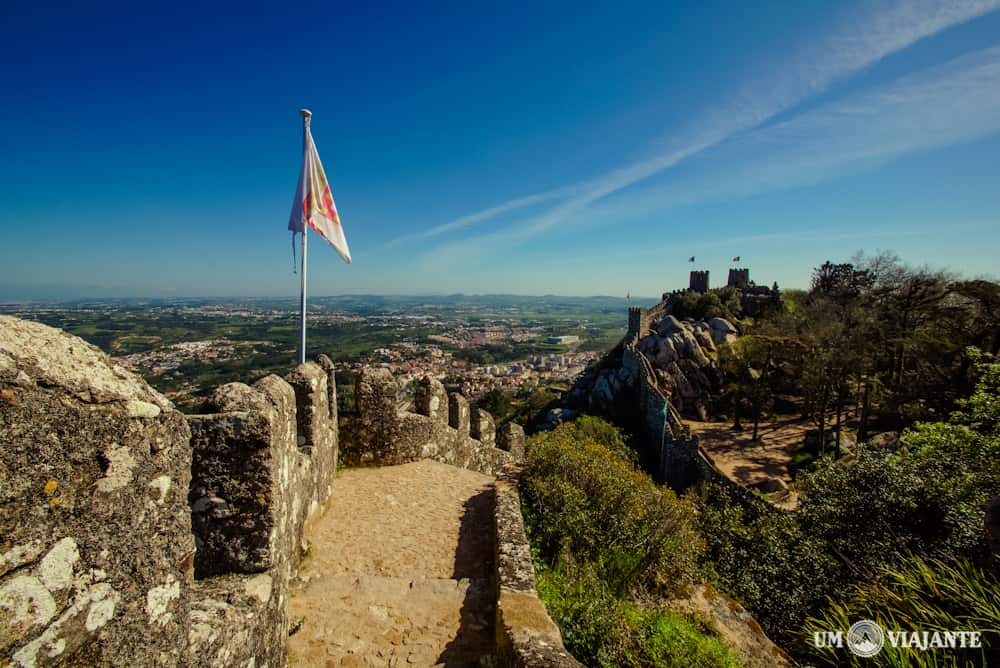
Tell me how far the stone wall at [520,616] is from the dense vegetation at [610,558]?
0.44m

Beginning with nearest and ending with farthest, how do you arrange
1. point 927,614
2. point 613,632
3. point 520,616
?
point 520,616 < point 613,632 < point 927,614

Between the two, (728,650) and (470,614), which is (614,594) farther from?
(470,614)

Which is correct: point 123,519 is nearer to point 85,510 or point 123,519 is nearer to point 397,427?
point 85,510

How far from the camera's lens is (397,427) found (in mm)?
8453

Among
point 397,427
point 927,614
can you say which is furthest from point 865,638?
point 397,427

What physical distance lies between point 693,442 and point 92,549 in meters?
20.3

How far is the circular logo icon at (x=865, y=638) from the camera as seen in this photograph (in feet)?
15.2

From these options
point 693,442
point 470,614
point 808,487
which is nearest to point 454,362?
point 693,442

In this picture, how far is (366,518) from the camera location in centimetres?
646

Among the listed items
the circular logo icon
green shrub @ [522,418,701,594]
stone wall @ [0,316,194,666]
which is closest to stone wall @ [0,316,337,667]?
stone wall @ [0,316,194,666]

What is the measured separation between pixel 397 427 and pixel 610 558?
14.8 ft

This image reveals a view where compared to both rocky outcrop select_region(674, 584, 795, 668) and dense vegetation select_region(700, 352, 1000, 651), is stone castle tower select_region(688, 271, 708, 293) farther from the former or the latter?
rocky outcrop select_region(674, 584, 795, 668)

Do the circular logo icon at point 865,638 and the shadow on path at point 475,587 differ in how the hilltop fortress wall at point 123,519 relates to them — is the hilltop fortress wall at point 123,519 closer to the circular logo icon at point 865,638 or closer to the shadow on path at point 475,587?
the shadow on path at point 475,587

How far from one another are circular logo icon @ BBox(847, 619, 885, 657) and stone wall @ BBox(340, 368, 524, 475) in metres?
6.86
